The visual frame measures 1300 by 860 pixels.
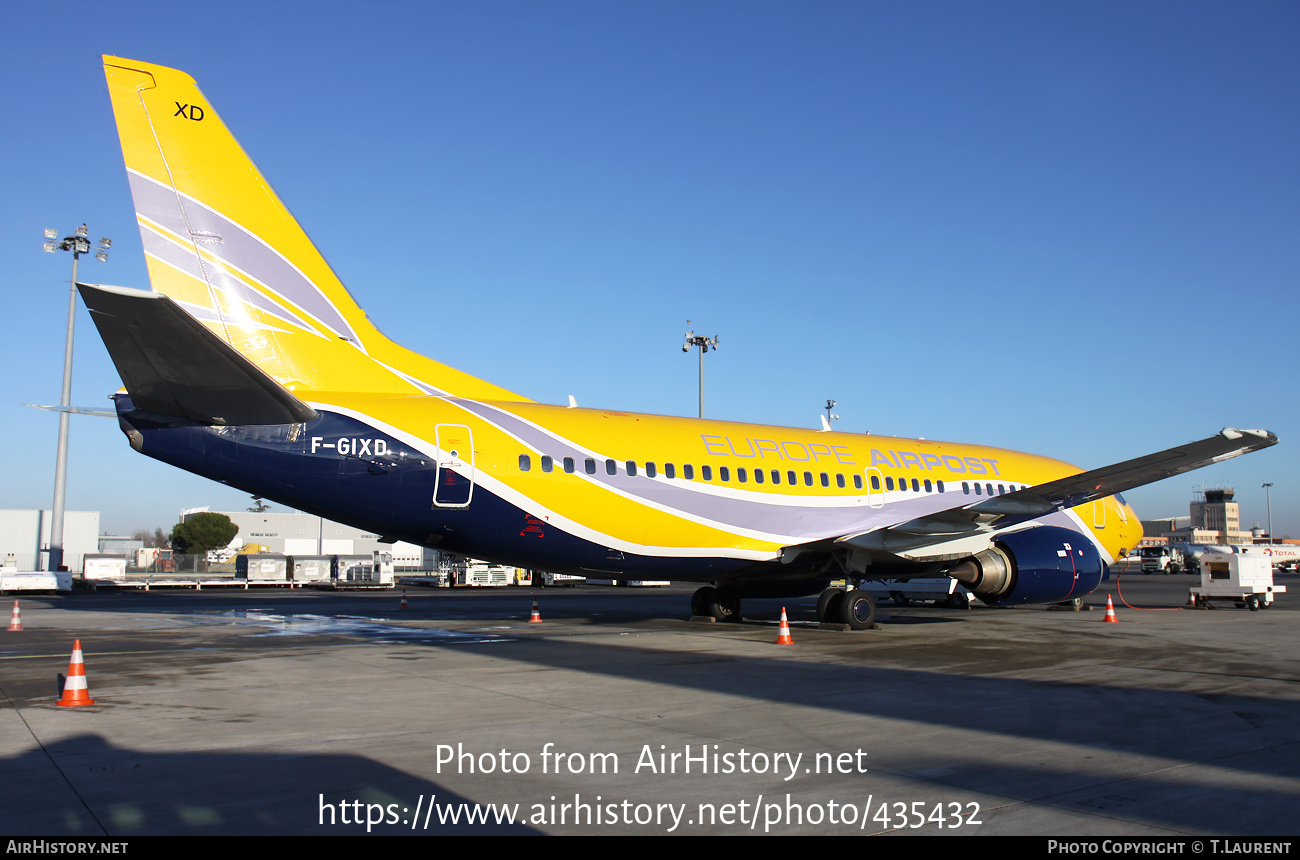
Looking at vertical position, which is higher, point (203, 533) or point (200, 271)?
point (200, 271)

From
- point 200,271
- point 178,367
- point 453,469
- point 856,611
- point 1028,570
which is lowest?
point 856,611

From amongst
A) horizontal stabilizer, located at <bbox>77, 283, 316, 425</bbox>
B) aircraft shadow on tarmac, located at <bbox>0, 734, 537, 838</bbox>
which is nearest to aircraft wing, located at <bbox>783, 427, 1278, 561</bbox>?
horizontal stabilizer, located at <bbox>77, 283, 316, 425</bbox>

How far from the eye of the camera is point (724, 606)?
18719 mm

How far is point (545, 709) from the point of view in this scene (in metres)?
8.05

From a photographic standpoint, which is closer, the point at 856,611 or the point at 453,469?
the point at 453,469

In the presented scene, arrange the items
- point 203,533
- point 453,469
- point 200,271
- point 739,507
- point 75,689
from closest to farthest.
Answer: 1. point 75,689
2. point 200,271
3. point 453,469
4. point 739,507
5. point 203,533

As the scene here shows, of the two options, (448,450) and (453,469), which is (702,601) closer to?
(453,469)

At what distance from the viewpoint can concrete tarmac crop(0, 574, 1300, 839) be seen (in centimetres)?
484

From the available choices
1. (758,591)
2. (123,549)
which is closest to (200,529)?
(123,549)

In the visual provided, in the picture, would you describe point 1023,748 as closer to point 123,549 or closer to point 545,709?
point 545,709

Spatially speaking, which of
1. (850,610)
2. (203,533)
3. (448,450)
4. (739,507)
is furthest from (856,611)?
(203,533)

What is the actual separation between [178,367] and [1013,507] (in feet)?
43.5

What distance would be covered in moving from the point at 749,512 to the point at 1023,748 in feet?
32.1

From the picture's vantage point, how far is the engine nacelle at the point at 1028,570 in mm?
17203
